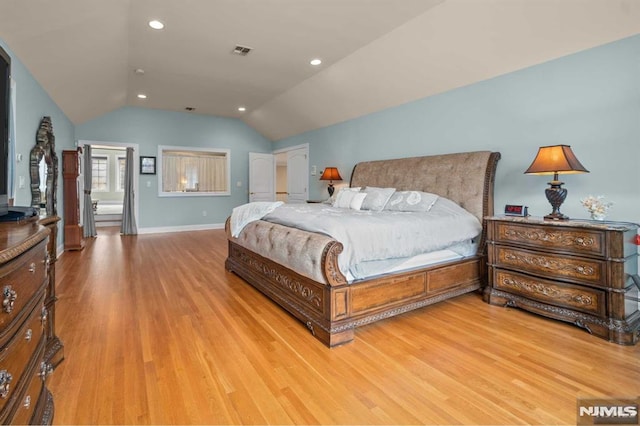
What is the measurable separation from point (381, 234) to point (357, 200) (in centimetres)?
171

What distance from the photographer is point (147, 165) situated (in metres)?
7.33

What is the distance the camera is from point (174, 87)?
223 inches

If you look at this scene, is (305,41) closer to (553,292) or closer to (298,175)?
(553,292)

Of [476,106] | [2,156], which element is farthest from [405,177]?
[2,156]

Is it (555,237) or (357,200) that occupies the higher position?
(357,200)

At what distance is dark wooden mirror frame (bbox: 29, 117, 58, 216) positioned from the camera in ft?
12.0

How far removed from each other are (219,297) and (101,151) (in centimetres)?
1049

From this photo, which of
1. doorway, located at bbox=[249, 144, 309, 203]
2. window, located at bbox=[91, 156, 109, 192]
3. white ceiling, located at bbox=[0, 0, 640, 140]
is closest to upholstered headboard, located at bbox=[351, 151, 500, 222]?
white ceiling, located at bbox=[0, 0, 640, 140]

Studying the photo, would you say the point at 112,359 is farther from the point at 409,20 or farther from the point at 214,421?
the point at 409,20

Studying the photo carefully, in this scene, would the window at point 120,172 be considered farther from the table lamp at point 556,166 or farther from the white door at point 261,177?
the table lamp at point 556,166

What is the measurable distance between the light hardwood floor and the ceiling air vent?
10.1ft

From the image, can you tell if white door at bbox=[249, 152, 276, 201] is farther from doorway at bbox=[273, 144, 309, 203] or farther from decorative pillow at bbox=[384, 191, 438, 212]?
decorative pillow at bbox=[384, 191, 438, 212]

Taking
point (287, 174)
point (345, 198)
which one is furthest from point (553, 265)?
point (287, 174)

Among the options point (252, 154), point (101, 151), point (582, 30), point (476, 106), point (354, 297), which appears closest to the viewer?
point (354, 297)
